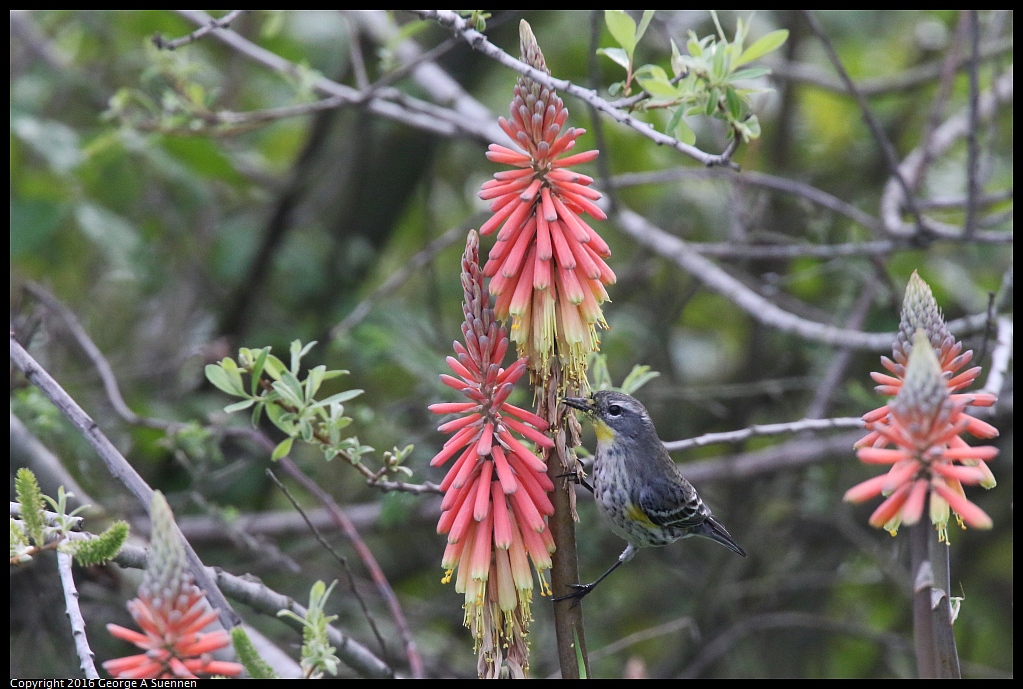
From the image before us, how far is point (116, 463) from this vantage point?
2.56 m

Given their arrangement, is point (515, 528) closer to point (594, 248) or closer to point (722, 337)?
point (594, 248)

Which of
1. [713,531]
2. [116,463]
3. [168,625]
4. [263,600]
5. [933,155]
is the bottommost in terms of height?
[168,625]

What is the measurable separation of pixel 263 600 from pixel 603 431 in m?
1.71

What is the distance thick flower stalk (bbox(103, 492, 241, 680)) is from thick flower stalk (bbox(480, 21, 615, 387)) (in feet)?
3.76

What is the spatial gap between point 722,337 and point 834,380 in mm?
2465

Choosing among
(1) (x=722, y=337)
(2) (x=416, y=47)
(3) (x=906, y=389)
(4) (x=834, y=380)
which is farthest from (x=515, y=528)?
(1) (x=722, y=337)

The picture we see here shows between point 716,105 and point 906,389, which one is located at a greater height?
point 716,105

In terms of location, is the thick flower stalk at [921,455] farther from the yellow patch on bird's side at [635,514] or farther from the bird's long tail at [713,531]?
the bird's long tail at [713,531]

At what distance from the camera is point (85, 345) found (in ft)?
15.5

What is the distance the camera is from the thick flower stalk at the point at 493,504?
252 centimetres

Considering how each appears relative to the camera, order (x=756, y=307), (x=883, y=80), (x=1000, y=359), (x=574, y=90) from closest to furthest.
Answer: (x=574, y=90), (x=1000, y=359), (x=756, y=307), (x=883, y=80)

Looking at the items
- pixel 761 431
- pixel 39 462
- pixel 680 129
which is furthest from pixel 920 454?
pixel 39 462

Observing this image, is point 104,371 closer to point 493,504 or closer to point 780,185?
point 493,504

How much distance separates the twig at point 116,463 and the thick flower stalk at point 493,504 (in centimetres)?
64
